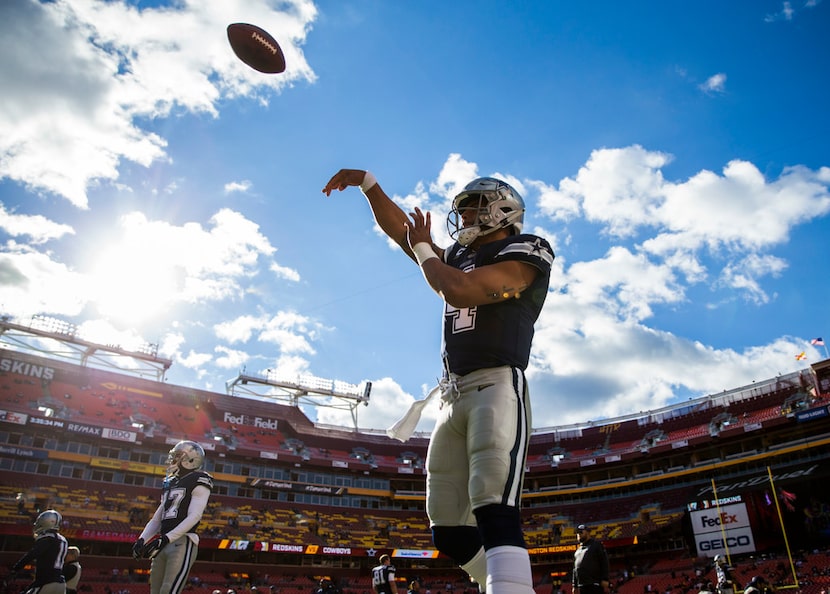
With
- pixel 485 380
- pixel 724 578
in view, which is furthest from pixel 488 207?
pixel 724 578

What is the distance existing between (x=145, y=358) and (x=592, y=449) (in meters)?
40.5

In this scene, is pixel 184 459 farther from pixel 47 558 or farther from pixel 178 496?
pixel 47 558

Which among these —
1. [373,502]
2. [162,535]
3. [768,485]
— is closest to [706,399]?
[768,485]

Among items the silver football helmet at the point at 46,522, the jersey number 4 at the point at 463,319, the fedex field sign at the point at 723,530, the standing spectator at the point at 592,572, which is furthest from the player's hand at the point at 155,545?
the fedex field sign at the point at 723,530

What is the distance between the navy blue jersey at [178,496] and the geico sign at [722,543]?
1487 inches

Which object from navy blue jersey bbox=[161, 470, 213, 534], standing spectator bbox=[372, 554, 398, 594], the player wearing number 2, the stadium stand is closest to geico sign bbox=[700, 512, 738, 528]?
the stadium stand

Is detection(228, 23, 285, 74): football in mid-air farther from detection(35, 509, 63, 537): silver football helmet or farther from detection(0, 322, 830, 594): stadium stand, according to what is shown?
detection(0, 322, 830, 594): stadium stand

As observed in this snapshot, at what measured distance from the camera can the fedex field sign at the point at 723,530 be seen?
116 ft

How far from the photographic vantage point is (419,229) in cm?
365

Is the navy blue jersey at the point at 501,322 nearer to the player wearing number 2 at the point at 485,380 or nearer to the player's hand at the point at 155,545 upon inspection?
the player wearing number 2 at the point at 485,380

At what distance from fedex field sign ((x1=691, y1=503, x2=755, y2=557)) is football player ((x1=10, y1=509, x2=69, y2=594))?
38.1m

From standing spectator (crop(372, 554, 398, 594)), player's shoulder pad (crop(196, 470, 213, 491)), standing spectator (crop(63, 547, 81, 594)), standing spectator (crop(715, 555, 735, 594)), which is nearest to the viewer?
player's shoulder pad (crop(196, 470, 213, 491))

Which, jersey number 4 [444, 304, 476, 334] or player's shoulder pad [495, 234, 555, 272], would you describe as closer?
player's shoulder pad [495, 234, 555, 272]

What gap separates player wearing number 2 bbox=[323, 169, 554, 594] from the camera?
299 cm
